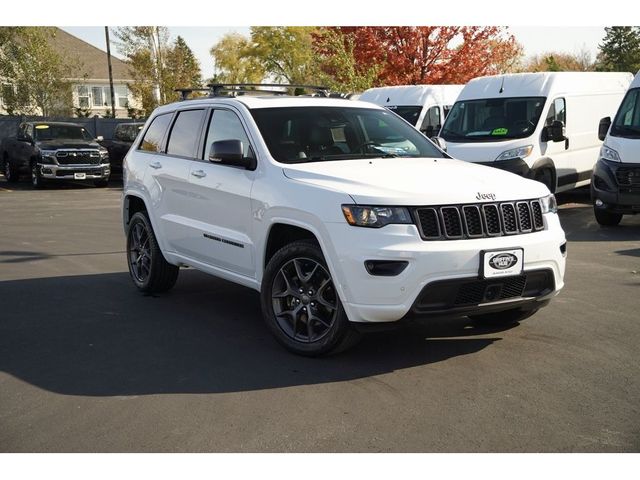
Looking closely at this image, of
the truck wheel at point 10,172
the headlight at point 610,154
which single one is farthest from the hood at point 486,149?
the truck wheel at point 10,172

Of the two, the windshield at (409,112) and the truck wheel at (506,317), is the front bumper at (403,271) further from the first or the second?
the windshield at (409,112)

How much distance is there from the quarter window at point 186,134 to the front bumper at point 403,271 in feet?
7.81

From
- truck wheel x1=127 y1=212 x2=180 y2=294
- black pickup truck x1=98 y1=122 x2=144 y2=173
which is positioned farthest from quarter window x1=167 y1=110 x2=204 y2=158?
black pickup truck x1=98 y1=122 x2=144 y2=173

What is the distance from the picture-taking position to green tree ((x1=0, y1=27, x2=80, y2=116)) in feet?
126

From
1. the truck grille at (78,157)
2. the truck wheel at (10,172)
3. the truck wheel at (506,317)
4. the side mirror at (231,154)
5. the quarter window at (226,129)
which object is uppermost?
the quarter window at (226,129)

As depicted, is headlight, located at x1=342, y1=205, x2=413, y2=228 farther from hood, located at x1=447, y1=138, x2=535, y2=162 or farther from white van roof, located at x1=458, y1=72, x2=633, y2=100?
white van roof, located at x1=458, y1=72, x2=633, y2=100

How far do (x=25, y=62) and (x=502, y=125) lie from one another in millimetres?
29940

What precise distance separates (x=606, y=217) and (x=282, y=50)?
2401 inches

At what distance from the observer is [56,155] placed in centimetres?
2269

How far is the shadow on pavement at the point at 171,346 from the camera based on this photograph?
5.41m

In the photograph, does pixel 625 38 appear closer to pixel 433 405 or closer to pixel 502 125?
pixel 502 125

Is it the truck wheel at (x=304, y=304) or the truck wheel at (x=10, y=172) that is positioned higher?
the truck wheel at (x=304, y=304)

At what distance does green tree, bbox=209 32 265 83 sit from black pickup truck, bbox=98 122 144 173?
47.2 metres

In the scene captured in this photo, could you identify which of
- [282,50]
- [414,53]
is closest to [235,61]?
[282,50]
